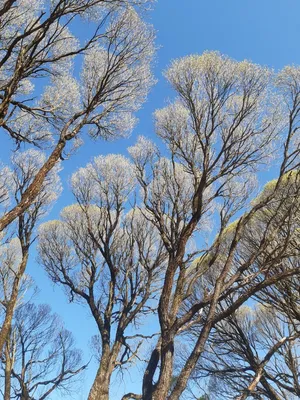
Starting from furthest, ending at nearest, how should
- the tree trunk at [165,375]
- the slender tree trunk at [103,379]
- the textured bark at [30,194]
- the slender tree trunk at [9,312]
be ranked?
the slender tree trunk at [103,379]
the slender tree trunk at [9,312]
the tree trunk at [165,375]
the textured bark at [30,194]

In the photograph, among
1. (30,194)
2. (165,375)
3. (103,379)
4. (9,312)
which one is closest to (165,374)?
(165,375)

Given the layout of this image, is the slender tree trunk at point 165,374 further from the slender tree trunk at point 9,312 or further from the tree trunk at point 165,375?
the slender tree trunk at point 9,312

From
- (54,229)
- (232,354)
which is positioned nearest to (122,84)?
(54,229)

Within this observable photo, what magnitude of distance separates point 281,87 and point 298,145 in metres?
1.35

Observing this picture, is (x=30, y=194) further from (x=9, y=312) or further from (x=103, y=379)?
(x=103, y=379)

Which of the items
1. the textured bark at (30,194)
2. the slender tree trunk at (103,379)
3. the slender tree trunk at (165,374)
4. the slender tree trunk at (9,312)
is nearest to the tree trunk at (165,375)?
the slender tree trunk at (165,374)

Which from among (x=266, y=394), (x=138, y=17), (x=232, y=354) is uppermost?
(x=138, y=17)

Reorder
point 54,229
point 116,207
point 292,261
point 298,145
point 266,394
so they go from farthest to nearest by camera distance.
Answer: point 54,229
point 116,207
point 266,394
point 292,261
point 298,145

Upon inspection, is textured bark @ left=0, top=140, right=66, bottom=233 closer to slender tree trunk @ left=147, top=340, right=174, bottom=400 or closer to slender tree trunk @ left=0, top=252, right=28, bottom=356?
slender tree trunk @ left=147, top=340, right=174, bottom=400

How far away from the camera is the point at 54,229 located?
657 inches

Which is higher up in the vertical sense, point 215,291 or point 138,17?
point 138,17

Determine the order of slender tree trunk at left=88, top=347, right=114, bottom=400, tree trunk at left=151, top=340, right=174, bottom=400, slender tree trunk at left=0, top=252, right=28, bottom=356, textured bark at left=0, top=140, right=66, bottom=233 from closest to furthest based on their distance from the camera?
textured bark at left=0, top=140, right=66, bottom=233, tree trunk at left=151, top=340, right=174, bottom=400, slender tree trunk at left=0, top=252, right=28, bottom=356, slender tree trunk at left=88, top=347, right=114, bottom=400

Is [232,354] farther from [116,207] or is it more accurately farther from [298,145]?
[298,145]

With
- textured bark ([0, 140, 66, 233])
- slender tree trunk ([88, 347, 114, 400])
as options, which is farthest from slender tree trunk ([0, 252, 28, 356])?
textured bark ([0, 140, 66, 233])
